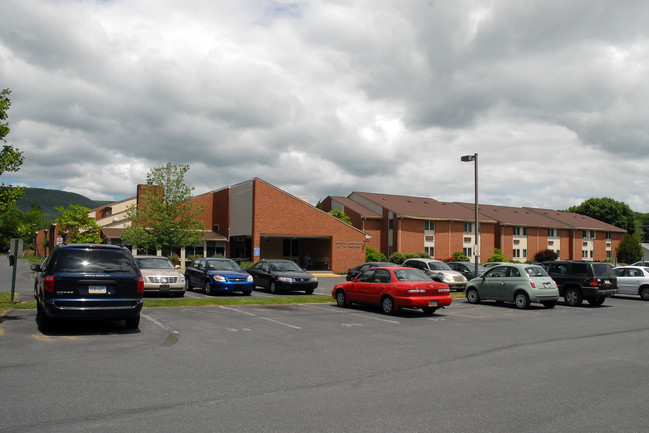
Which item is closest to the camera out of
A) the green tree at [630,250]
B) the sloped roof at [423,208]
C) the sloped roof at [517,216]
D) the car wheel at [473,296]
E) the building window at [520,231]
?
the car wheel at [473,296]

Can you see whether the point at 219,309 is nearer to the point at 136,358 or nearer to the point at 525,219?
the point at 136,358

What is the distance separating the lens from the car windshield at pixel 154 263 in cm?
1902

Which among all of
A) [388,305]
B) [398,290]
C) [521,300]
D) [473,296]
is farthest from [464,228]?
[398,290]

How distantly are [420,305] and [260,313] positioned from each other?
15.1ft

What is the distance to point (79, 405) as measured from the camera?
18.9 feet

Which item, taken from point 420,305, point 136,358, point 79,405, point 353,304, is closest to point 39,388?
point 79,405

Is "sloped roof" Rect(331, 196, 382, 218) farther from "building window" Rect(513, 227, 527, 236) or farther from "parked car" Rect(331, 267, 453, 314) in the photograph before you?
"parked car" Rect(331, 267, 453, 314)

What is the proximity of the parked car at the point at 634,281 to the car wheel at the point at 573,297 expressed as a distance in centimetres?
502

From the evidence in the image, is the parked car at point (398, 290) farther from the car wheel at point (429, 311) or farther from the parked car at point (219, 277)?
the parked car at point (219, 277)

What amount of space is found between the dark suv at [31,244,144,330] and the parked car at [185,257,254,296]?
9.00m

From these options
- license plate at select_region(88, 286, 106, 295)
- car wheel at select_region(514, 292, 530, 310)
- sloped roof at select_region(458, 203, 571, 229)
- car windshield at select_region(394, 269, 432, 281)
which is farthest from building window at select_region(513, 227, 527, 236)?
license plate at select_region(88, 286, 106, 295)

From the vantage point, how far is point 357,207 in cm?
5838

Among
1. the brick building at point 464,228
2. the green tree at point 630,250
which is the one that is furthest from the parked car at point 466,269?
the green tree at point 630,250

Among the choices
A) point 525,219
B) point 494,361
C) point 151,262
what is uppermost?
point 525,219
